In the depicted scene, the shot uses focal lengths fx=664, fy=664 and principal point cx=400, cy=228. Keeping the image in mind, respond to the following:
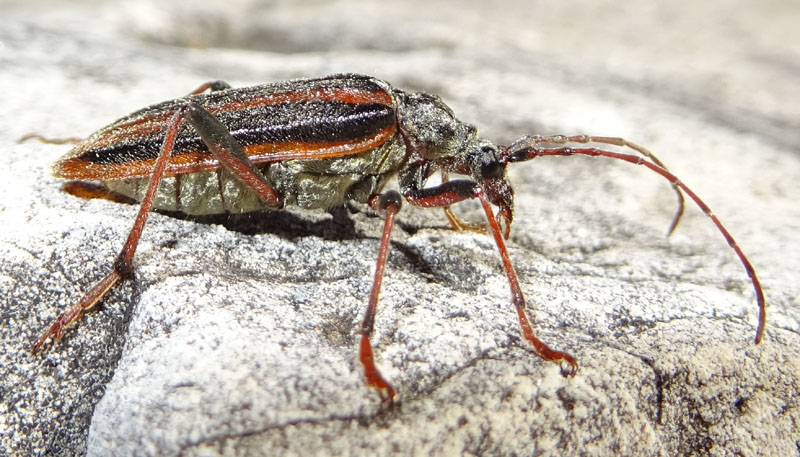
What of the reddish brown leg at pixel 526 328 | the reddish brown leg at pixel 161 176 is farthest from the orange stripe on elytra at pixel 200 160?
the reddish brown leg at pixel 526 328

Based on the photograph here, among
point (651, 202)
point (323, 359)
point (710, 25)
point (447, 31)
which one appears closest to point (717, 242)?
point (651, 202)

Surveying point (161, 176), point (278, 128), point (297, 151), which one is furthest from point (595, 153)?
point (161, 176)

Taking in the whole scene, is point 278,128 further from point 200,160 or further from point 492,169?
point 492,169

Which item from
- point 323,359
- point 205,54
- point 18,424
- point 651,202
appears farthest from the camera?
point 205,54

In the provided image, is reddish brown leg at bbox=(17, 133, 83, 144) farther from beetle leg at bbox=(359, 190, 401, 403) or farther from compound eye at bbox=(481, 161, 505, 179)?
compound eye at bbox=(481, 161, 505, 179)

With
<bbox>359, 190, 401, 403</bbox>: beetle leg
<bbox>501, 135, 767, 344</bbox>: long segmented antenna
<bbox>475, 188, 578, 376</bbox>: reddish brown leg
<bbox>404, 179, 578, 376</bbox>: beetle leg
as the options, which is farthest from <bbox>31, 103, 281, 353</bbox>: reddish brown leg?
<bbox>501, 135, 767, 344</bbox>: long segmented antenna

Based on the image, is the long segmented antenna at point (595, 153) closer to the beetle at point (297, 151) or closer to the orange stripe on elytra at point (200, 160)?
the beetle at point (297, 151)

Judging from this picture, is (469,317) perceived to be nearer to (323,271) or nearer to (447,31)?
(323,271)
